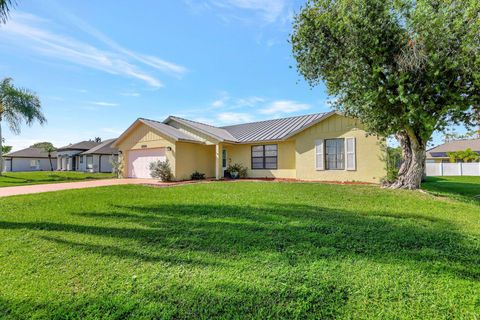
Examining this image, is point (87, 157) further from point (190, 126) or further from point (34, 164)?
point (190, 126)

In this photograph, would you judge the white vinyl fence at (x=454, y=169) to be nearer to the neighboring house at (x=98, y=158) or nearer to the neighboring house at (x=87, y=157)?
the neighboring house at (x=87, y=157)

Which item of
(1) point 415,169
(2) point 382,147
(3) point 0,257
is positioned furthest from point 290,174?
(3) point 0,257

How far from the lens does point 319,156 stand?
14.3 meters

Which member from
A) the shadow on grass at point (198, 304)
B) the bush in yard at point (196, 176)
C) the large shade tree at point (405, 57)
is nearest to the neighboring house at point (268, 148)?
the bush in yard at point (196, 176)

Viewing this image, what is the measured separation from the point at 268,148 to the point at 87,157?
90.9 feet

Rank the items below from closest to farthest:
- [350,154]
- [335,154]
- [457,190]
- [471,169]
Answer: [457,190], [350,154], [335,154], [471,169]

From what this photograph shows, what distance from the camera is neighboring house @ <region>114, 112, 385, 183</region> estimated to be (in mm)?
13242

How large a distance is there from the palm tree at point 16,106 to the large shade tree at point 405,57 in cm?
2968

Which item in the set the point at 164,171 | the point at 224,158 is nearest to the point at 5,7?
the point at 164,171

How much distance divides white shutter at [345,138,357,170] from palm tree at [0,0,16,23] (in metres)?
13.9

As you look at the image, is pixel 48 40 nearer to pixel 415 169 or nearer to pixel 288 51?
pixel 288 51

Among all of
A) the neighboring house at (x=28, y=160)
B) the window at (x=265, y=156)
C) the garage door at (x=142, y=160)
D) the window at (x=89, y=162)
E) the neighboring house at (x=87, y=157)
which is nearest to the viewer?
the window at (x=265, y=156)

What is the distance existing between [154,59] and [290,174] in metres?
10.3

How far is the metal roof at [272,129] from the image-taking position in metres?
15.6
